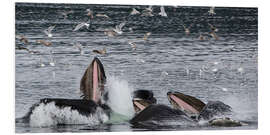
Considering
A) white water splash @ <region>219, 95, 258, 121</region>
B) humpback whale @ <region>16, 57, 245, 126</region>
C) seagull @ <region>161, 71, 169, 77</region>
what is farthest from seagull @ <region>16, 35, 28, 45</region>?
white water splash @ <region>219, 95, 258, 121</region>

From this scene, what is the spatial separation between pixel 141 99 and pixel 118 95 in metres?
0.26

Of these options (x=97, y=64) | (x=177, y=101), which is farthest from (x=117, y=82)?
(x=177, y=101)

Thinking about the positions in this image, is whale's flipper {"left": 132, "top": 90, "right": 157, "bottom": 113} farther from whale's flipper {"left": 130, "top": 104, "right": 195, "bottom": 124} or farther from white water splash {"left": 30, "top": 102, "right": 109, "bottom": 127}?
white water splash {"left": 30, "top": 102, "right": 109, "bottom": 127}

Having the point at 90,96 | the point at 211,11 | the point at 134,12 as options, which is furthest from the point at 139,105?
the point at 211,11

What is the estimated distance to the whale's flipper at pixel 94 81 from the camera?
660 cm

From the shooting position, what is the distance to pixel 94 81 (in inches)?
262

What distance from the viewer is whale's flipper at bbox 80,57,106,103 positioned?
6602mm

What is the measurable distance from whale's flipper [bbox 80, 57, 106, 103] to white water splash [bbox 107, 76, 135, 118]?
10 centimetres

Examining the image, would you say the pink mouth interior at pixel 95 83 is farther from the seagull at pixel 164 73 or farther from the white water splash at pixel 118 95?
the seagull at pixel 164 73

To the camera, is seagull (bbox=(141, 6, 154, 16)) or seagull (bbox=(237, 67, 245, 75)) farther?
seagull (bbox=(237, 67, 245, 75))

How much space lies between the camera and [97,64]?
6.64m

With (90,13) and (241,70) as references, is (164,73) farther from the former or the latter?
(90,13)

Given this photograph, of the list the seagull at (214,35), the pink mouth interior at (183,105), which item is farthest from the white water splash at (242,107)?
the seagull at (214,35)

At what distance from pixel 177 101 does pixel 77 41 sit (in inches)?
50.9
